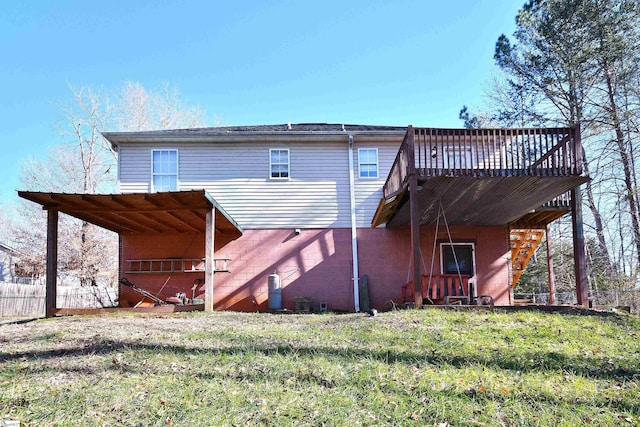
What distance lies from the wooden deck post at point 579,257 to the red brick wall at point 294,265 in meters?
3.70

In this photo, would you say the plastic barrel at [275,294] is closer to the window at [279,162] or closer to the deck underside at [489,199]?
the window at [279,162]

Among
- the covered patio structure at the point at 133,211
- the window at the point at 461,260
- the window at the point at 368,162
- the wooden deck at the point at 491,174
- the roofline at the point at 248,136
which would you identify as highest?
the roofline at the point at 248,136

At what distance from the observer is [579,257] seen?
29.0ft

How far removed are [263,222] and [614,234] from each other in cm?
1609

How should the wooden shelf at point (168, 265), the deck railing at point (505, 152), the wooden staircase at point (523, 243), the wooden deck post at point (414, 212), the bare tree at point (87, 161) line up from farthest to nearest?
the bare tree at point (87, 161) → the wooden staircase at point (523, 243) → the wooden shelf at point (168, 265) → the deck railing at point (505, 152) → the wooden deck post at point (414, 212)

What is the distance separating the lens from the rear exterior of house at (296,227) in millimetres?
11930

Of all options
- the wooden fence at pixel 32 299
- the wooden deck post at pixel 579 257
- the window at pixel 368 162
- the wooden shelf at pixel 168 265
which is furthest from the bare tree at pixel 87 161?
the wooden deck post at pixel 579 257

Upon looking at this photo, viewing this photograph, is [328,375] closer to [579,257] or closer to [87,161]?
[579,257]

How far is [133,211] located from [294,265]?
4475mm

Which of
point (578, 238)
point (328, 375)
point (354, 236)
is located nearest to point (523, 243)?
point (578, 238)

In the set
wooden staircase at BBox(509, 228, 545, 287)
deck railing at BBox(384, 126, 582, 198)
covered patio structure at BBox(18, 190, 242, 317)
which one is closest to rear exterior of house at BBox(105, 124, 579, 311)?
wooden staircase at BBox(509, 228, 545, 287)

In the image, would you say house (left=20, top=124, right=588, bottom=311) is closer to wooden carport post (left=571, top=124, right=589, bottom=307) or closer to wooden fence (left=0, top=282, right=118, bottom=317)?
wooden carport post (left=571, top=124, right=589, bottom=307)

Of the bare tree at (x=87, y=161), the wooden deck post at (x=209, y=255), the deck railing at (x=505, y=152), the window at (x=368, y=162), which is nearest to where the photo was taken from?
the deck railing at (x=505, y=152)

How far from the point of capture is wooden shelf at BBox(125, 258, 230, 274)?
1180 centimetres
